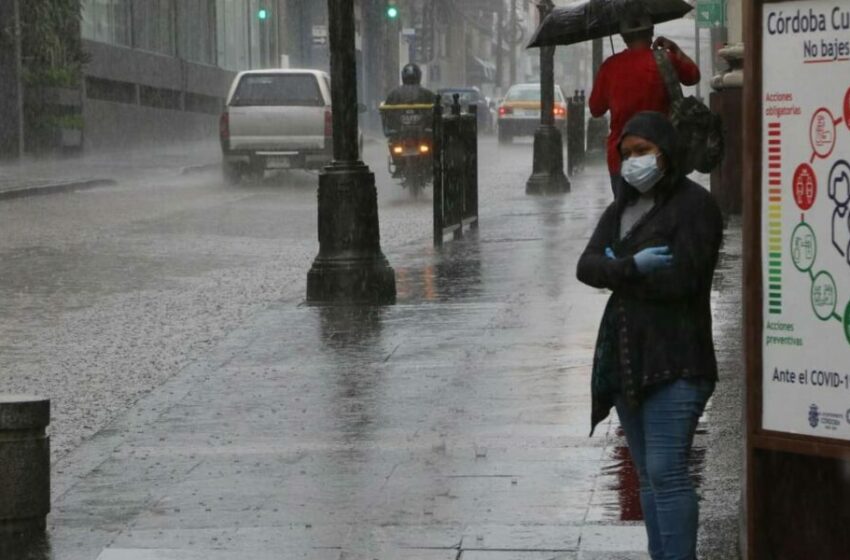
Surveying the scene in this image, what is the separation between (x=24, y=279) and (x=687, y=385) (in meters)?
11.3

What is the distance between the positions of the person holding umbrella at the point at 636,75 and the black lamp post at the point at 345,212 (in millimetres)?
2666

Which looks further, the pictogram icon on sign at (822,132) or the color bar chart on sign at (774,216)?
the color bar chart on sign at (774,216)

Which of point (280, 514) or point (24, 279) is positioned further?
point (24, 279)

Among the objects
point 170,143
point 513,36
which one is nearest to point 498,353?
point 170,143

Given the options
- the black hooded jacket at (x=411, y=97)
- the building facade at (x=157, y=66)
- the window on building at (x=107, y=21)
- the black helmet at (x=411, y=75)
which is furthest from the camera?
the building facade at (x=157, y=66)

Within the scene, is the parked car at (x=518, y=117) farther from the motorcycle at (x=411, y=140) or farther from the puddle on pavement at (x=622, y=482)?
the puddle on pavement at (x=622, y=482)

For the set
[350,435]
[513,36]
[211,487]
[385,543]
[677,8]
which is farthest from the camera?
[513,36]

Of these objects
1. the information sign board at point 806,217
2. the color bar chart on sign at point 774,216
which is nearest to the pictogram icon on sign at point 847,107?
the information sign board at point 806,217

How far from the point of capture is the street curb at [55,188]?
2684 centimetres

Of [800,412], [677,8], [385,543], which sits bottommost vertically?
[385,543]

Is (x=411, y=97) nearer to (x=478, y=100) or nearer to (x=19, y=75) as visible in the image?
(x=19, y=75)

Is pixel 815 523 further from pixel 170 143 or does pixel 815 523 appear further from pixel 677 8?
pixel 170 143

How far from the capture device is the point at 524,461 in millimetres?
7680

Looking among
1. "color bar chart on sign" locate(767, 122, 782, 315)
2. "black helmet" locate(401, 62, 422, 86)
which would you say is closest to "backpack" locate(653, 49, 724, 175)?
"color bar chart on sign" locate(767, 122, 782, 315)
